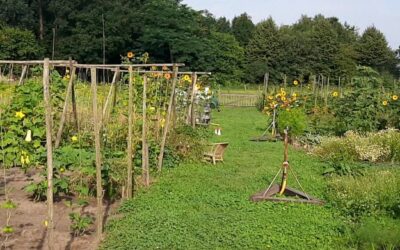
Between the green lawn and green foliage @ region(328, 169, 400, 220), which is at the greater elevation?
green foliage @ region(328, 169, 400, 220)

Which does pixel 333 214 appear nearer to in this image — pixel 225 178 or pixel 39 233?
pixel 225 178

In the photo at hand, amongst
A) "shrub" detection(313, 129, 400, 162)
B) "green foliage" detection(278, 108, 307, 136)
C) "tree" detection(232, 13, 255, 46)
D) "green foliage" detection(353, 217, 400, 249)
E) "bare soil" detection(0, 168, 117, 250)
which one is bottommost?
"bare soil" detection(0, 168, 117, 250)

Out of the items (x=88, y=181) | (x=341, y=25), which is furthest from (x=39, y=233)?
(x=341, y=25)

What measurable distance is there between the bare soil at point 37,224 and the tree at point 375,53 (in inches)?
1906

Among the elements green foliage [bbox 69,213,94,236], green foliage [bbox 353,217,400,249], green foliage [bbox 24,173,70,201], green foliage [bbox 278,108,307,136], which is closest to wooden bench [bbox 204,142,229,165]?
green foliage [bbox 278,108,307,136]

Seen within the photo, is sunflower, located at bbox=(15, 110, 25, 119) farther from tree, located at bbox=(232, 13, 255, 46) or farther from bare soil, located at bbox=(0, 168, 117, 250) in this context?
tree, located at bbox=(232, 13, 255, 46)

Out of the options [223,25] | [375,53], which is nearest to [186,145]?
[375,53]

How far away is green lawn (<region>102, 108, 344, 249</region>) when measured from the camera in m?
5.23

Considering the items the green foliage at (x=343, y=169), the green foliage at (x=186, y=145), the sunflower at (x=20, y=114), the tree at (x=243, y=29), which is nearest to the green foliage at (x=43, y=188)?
the sunflower at (x=20, y=114)

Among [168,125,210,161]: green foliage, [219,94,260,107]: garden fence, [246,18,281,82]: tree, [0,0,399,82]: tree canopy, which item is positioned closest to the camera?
[168,125,210,161]: green foliage

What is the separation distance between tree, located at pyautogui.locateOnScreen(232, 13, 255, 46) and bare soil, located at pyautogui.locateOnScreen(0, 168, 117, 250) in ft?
175

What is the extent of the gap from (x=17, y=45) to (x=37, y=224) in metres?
31.5

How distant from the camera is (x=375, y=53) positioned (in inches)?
2034

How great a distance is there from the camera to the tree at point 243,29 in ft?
198
